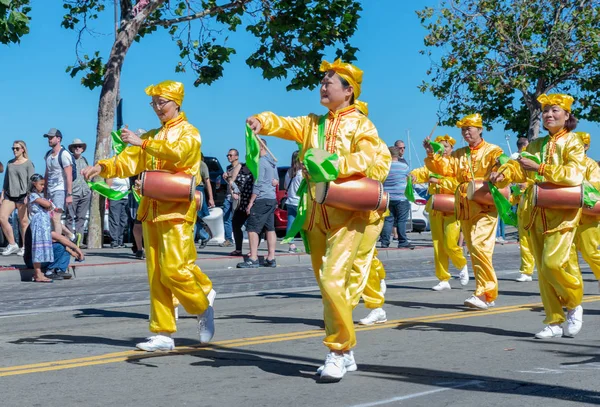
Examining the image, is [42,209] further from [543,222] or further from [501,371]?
[501,371]

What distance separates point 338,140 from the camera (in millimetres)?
7242

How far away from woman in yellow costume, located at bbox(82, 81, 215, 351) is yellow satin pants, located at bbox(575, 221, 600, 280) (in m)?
4.53

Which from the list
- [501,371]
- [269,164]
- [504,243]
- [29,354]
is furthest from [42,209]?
[504,243]

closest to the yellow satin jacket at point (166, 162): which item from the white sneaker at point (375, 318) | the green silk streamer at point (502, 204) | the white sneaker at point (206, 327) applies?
the white sneaker at point (206, 327)

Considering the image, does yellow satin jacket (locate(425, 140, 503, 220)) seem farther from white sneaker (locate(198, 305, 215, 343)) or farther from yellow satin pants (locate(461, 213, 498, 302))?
white sneaker (locate(198, 305, 215, 343))

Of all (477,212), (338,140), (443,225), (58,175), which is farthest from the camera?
(58,175)

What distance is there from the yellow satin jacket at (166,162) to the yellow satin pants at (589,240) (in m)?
4.59

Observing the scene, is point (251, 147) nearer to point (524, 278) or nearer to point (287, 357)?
point (287, 357)

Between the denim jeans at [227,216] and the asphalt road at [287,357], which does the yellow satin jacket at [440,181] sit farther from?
the denim jeans at [227,216]

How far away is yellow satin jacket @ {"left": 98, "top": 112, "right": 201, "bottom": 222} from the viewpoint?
834 cm

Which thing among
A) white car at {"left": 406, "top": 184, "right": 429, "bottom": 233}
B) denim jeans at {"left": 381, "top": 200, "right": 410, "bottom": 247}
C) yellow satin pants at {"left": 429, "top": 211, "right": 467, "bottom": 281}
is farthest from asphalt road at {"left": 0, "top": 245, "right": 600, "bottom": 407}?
white car at {"left": 406, "top": 184, "right": 429, "bottom": 233}

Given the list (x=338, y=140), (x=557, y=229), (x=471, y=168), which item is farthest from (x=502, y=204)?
(x=338, y=140)

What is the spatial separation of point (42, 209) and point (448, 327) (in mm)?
7226

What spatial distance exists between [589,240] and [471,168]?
1422 millimetres
